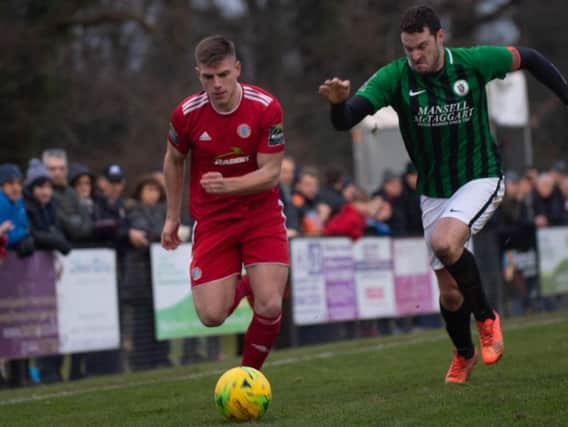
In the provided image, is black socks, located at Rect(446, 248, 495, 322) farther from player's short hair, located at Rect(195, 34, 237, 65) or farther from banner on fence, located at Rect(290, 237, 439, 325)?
banner on fence, located at Rect(290, 237, 439, 325)

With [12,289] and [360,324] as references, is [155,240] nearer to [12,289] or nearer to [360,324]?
[12,289]

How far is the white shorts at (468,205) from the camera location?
809 cm

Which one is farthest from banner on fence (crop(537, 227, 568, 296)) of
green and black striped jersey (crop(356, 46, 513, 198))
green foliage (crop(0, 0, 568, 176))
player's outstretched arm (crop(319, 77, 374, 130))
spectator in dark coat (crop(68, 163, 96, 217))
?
player's outstretched arm (crop(319, 77, 374, 130))

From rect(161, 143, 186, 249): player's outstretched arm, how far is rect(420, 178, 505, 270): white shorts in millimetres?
1763

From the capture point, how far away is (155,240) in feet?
44.6

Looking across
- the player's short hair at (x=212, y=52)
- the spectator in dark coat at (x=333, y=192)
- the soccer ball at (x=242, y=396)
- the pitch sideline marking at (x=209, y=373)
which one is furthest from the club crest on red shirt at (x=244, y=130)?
the spectator in dark coat at (x=333, y=192)

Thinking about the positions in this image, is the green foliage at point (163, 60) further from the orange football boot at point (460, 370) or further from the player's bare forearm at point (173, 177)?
the orange football boot at point (460, 370)

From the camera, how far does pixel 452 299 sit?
857 cm

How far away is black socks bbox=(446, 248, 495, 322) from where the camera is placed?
8164 mm

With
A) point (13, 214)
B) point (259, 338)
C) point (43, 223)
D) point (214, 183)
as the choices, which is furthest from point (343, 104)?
point (43, 223)

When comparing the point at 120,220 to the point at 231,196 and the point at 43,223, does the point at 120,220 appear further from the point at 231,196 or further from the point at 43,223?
the point at 231,196

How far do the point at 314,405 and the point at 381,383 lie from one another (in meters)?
1.30

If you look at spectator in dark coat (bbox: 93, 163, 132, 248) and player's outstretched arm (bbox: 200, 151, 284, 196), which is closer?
player's outstretched arm (bbox: 200, 151, 284, 196)

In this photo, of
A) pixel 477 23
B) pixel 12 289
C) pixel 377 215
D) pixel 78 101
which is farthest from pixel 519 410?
pixel 477 23
